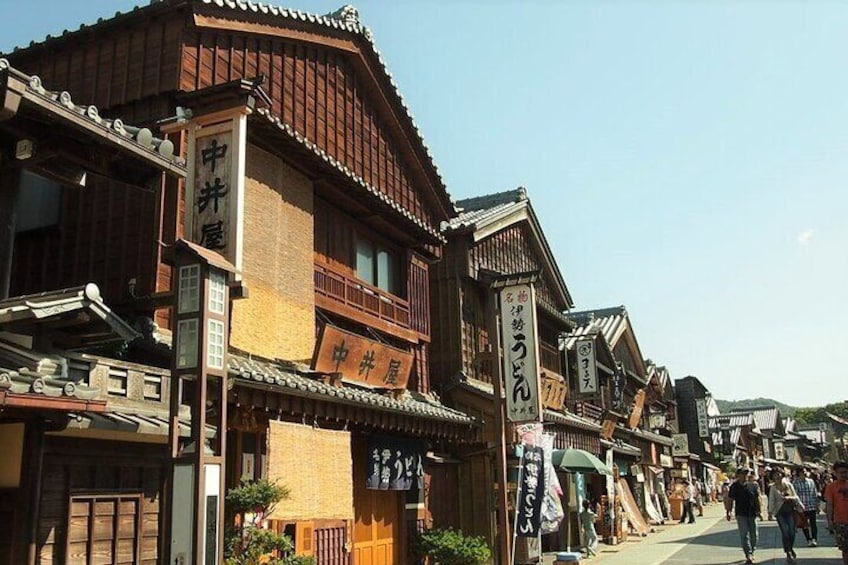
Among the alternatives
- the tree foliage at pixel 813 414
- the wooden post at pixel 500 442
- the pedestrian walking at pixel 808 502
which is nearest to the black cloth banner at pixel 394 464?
the wooden post at pixel 500 442

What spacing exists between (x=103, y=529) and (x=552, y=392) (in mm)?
18625

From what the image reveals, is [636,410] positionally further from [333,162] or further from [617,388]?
[333,162]

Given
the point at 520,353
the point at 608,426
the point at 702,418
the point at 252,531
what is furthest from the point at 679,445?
the point at 252,531

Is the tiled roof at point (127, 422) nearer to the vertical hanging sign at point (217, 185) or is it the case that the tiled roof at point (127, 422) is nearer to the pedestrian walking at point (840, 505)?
the vertical hanging sign at point (217, 185)

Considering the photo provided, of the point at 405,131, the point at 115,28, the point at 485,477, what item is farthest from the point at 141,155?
the point at 485,477

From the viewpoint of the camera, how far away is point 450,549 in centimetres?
1647

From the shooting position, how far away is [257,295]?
12.4m

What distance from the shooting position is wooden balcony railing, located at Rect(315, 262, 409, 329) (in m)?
15.3

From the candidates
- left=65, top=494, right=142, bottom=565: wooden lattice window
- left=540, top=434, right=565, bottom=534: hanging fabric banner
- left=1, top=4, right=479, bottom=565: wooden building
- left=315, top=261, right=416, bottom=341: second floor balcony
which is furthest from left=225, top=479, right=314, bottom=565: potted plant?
left=540, top=434, right=565, bottom=534: hanging fabric banner

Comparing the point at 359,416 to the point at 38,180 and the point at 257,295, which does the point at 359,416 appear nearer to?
the point at 257,295

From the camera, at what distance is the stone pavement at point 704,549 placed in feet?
65.3

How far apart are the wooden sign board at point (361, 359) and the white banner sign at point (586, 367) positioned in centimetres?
1449

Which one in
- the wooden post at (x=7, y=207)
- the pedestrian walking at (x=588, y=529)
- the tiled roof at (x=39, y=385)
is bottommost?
the pedestrian walking at (x=588, y=529)

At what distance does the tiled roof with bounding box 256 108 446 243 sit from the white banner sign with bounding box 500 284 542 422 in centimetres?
267
